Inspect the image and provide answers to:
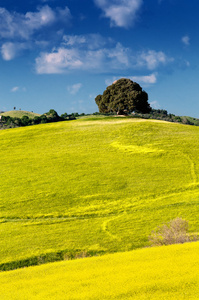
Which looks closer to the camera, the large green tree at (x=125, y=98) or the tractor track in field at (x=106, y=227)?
the tractor track in field at (x=106, y=227)

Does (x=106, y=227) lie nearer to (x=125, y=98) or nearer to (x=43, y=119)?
(x=125, y=98)

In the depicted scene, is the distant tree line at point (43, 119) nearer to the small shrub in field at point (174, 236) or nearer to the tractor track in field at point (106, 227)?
the tractor track in field at point (106, 227)

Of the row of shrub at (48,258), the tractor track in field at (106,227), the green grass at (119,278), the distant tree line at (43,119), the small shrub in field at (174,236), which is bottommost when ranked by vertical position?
the row of shrub at (48,258)

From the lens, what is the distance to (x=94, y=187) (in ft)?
118

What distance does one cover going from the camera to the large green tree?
73.3 meters

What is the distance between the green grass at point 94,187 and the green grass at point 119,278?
29.3 ft

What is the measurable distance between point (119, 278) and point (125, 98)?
64808 mm

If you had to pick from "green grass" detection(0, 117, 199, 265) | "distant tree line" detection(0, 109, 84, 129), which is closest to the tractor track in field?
"green grass" detection(0, 117, 199, 265)

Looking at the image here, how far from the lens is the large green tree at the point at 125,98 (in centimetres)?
7331

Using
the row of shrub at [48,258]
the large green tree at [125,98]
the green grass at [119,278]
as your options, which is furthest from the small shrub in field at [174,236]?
the large green tree at [125,98]

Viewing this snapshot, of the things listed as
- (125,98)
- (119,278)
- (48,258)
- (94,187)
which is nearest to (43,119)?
(125,98)

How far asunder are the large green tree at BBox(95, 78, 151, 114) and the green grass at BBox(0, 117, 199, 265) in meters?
14.6

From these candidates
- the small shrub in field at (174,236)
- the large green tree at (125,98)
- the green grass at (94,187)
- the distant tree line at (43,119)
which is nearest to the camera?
the small shrub in field at (174,236)

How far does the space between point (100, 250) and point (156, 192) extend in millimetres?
12890
